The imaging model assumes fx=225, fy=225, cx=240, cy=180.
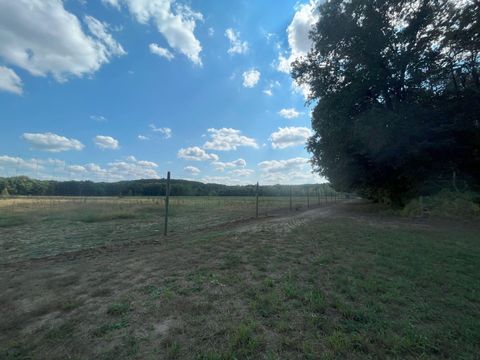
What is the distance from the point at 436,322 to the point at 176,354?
2.58 m

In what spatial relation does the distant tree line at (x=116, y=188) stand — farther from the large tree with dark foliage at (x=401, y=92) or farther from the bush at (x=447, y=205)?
the bush at (x=447, y=205)

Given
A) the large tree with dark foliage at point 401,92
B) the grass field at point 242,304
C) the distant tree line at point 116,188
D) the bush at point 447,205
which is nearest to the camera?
the grass field at point 242,304

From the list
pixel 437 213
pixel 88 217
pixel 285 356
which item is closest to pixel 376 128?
pixel 437 213

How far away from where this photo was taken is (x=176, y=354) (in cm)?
182

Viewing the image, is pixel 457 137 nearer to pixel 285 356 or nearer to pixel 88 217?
pixel 285 356

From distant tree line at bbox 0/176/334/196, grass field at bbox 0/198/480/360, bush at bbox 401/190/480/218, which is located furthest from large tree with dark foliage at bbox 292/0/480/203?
distant tree line at bbox 0/176/334/196

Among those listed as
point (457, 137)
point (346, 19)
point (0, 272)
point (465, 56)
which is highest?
point (346, 19)

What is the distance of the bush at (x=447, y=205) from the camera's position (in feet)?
33.8

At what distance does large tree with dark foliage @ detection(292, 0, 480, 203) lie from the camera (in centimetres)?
1273

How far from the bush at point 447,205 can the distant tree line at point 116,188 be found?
3278cm

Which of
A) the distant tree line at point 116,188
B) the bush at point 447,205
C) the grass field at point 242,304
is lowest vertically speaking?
the grass field at point 242,304

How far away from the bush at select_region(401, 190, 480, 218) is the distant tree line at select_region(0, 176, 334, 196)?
1290 inches

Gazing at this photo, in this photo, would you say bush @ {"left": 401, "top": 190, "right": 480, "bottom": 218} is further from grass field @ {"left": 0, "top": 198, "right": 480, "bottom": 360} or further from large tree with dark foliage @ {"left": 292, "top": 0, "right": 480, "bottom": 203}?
grass field @ {"left": 0, "top": 198, "right": 480, "bottom": 360}

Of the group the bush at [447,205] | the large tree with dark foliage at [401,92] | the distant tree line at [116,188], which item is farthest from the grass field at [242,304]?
the distant tree line at [116,188]
